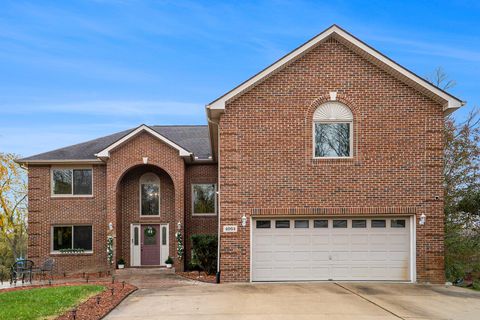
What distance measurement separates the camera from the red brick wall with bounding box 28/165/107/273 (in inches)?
884

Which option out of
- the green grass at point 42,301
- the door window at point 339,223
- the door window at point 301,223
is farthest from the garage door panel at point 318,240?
the green grass at point 42,301

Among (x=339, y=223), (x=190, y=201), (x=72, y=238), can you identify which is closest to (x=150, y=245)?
(x=190, y=201)

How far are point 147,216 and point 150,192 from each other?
3.84 ft

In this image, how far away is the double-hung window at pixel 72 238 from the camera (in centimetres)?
2269

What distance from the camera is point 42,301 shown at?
12.8 meters

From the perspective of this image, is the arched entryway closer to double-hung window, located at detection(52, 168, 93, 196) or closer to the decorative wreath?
the decorative wreath

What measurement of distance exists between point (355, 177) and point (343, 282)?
3538mm

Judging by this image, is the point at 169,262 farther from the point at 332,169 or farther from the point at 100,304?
the point at 332,169

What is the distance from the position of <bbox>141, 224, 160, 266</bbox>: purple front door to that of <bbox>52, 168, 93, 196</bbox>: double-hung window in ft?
10.8

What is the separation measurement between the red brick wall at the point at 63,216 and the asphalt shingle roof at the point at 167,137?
76cm

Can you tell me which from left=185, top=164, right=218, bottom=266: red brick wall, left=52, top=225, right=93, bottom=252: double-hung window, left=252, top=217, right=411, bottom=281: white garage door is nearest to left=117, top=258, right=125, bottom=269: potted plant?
left=52, top=225, right=93, bottom=252: double-hung window

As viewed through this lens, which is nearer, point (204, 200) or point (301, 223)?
point (301, 223)

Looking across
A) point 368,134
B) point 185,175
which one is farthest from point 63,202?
point 368,134

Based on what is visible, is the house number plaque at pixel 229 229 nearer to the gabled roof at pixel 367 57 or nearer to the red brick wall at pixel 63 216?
the gabled roof at pixel 367 57
